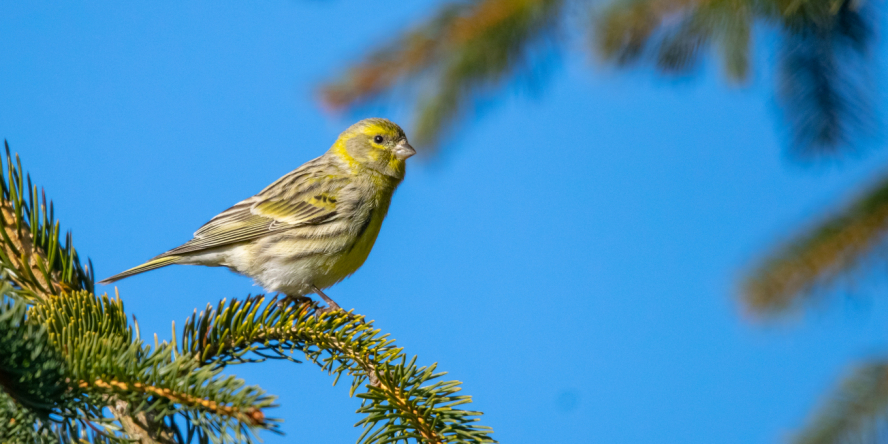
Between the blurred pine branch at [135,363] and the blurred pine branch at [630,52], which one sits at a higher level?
the blurred pine branch at [630,52]

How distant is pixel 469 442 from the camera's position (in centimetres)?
169

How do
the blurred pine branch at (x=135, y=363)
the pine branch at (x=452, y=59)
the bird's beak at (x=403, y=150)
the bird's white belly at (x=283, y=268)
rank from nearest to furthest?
the blurred pine branch at (x=135, y=363), the pine branch at (x=452, y=59), the bird's white belly at (x=283, y=268), the bird's beak at (x=403, y=150)

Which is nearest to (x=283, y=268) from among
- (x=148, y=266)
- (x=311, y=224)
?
(x=311, y=224)

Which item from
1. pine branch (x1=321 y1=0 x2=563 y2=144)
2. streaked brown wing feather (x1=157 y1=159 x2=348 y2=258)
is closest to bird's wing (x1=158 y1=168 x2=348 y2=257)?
streaked brown wing feather (x1=157 y1=159 x2=348 y2=258)

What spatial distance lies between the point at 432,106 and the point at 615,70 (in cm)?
90

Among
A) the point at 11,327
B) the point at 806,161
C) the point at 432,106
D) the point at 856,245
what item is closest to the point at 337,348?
the point at 11,327

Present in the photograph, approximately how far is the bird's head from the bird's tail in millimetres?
1197

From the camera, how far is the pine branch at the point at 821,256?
2623 millimetres

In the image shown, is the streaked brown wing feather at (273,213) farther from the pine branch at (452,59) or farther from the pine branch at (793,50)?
the pine branch at (793,50)

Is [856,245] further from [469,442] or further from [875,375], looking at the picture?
[469,442]

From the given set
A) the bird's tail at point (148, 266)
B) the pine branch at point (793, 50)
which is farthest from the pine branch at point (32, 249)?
the pine branch at point (793, 50)

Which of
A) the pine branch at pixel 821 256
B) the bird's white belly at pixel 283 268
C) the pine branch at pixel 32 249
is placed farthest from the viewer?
the bird's white belly at pixel 283 268

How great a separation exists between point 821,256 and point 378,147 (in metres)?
2.35

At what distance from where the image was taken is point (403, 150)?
399 cm
